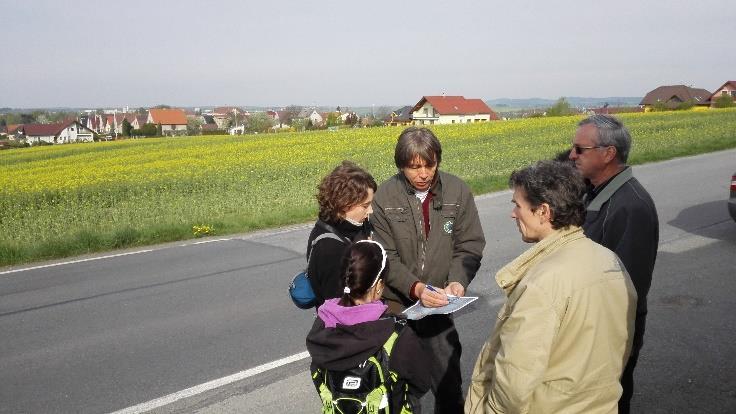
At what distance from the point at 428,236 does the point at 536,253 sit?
3.39 ft

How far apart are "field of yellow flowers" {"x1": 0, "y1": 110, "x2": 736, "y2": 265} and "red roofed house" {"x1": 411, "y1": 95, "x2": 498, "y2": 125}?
52815mm

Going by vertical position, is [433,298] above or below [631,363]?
above

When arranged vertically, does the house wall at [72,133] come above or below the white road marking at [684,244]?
below

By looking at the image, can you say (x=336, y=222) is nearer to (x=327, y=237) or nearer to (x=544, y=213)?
(x=327, y=237)

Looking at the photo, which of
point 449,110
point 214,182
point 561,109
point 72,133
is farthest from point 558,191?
point 72,133

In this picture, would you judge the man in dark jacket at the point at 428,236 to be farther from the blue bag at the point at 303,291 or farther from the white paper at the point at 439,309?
the blue bag at the point at 303,291

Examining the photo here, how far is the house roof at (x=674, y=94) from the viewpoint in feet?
276

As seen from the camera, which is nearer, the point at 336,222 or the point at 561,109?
the point at 336,222

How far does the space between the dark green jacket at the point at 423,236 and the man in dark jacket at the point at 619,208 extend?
2.08ft

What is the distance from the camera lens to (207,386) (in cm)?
437

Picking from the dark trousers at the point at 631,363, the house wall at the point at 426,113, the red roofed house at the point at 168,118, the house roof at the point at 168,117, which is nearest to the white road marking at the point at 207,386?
the dark trousers at the point at 631,363

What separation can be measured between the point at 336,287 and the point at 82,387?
2.91 meters

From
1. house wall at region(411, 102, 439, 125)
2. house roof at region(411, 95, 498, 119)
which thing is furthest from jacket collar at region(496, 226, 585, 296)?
house roof at region(411, 95, 498, 119)

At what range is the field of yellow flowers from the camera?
10.6 m
